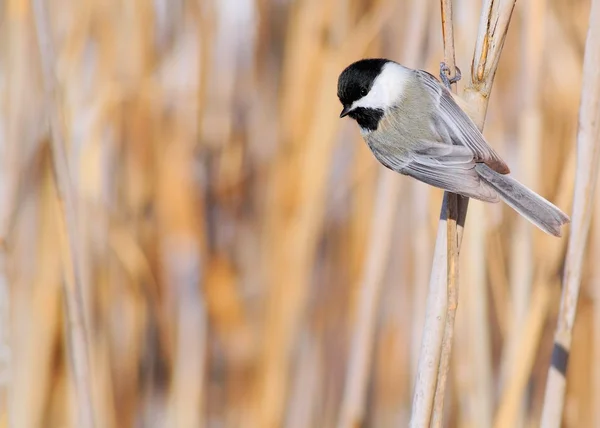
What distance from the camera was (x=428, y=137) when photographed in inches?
40.5

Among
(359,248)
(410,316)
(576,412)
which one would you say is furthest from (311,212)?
(576,412)

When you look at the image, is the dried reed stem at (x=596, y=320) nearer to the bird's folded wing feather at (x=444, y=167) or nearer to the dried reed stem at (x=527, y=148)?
the dried reed stem at (x=527, y=148)

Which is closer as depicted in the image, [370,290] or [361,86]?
[361,86]

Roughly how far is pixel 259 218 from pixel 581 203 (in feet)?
3.63

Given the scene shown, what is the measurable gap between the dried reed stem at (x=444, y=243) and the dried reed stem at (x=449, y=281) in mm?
10

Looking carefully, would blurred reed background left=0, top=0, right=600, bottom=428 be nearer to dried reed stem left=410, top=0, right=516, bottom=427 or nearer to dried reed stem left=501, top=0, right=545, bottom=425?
dried reed stem left=501, top=0, right=545, bottom=425

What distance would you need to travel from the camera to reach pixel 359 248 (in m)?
1.49

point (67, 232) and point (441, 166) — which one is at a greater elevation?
point (441, 166)

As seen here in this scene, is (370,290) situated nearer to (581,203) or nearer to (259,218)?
(581,203)

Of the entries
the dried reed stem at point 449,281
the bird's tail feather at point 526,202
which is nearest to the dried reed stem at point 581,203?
the bird's tail feather at point 526,202

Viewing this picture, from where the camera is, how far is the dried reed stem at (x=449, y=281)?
79cm

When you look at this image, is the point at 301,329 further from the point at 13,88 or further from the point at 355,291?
the point at 13,88

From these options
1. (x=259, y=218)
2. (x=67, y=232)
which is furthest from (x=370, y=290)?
(x=259, y=218)

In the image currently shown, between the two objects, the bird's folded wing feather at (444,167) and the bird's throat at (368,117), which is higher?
the bird's throat at (368,117)
